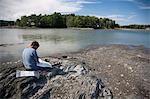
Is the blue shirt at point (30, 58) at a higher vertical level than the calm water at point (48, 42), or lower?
higher

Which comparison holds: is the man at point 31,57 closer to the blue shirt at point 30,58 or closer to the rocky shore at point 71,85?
the blue shirt at point 30,58

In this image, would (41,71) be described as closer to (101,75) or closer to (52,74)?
(52,74)

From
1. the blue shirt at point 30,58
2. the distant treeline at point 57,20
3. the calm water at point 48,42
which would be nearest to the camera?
the blue shirt at point 30,58

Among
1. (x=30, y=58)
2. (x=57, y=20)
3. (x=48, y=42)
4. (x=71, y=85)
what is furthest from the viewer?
(x=57, y=20)

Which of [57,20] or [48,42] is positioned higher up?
[57,20]

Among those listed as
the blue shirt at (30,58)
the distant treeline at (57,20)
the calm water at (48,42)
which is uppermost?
the distant treeline at (57,20)

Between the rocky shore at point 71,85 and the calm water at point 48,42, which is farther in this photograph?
the calm water at point 48,42

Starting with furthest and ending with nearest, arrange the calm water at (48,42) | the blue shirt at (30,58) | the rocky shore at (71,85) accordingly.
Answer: the calm water at (48,42) → the blue shirt at (30,58) → the rocky shore at (71,85)

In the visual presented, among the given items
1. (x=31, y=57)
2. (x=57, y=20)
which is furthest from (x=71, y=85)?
(x=57, y=20)

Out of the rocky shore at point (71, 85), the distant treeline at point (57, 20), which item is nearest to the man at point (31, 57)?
the rocky shore at point (71, 85)

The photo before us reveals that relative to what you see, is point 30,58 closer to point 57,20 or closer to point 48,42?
point 48,42

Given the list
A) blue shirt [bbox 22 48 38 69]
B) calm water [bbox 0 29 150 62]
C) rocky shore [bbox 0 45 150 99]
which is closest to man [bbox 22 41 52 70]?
blue shirt [bbox 22 48 38 69]

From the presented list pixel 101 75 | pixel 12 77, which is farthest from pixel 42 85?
pixel 101 75

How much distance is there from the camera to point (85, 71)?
7078 millimetres
